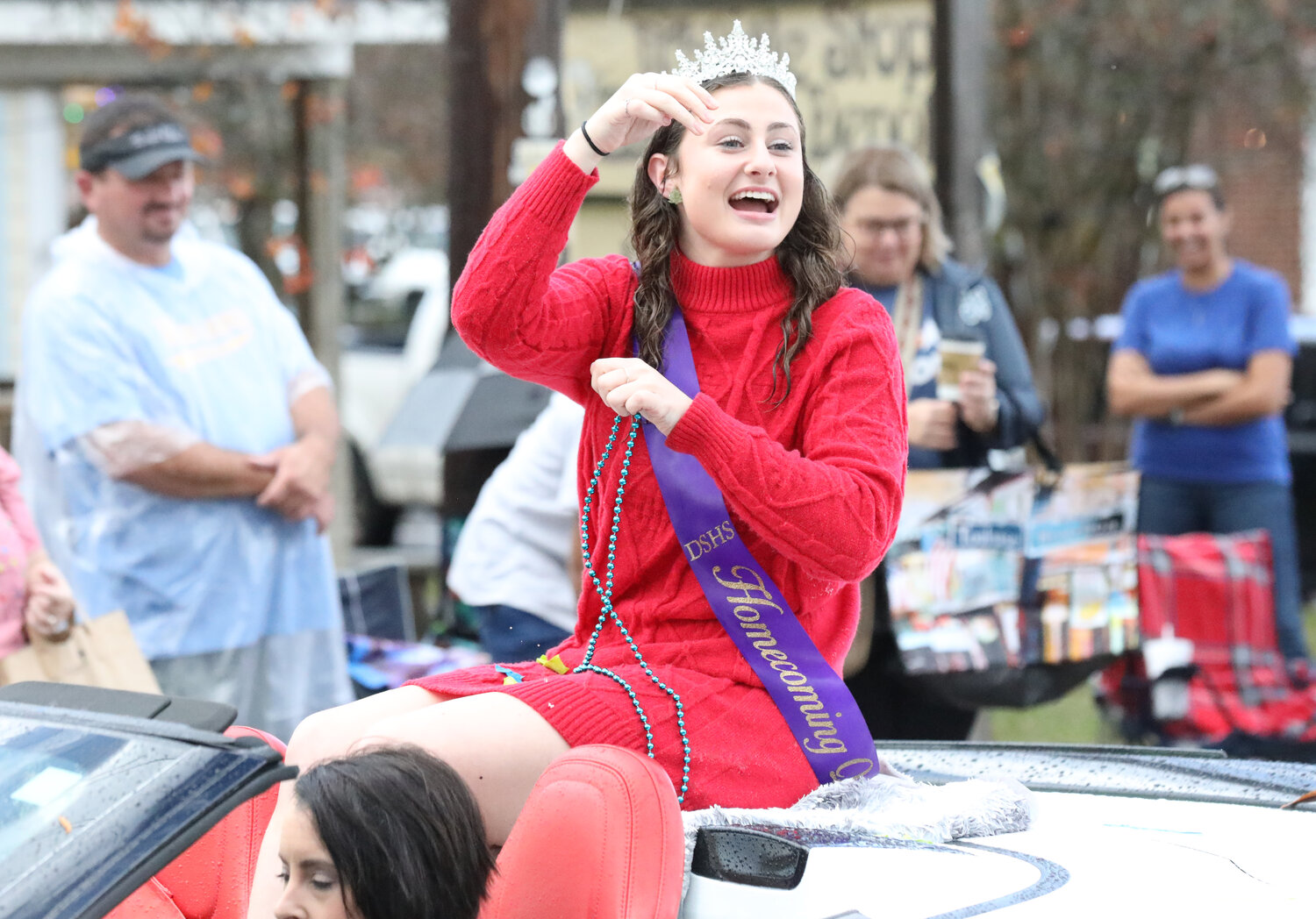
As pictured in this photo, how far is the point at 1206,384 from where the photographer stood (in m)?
6.06

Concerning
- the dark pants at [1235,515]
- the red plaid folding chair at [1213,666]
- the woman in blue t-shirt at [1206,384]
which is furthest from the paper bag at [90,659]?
the woman in blue t-shirt at [1206,384]

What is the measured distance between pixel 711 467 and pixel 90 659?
2298mm

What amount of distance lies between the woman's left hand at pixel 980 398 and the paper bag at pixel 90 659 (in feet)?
7.30

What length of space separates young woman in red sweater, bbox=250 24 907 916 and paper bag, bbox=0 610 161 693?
186 centimetres

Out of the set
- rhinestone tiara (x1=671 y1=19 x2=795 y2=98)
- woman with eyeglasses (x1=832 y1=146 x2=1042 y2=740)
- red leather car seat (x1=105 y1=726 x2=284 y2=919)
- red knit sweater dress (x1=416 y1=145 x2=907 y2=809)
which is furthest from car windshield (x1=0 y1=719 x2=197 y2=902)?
woman with eyeglasses (x1=832 y1=146 x2=1042 y2=740)

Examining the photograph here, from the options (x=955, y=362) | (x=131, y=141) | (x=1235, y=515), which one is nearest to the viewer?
(x=955, y=362)

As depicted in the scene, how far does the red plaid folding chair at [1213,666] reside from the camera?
5.32 m

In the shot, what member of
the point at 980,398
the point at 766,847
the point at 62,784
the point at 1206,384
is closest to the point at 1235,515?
the point at 1206,384

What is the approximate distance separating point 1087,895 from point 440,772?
77 cm

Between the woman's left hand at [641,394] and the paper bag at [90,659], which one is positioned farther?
the paper bag at [90,659]

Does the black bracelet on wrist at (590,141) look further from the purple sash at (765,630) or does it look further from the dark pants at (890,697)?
the dark pants at (890,697)

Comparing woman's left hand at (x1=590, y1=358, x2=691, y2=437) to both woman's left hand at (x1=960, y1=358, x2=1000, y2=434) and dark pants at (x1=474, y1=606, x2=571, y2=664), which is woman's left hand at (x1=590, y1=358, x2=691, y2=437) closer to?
dark pants at (x1=474, y1=606, x2=571, y2=664)

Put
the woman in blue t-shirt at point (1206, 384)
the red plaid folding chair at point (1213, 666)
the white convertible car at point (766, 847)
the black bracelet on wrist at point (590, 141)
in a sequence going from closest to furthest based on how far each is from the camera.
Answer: the white convertible car at point (766, 847)
the black bracelet on wrist at point (590, 141)
the red plaid folding chair at point (1213, 666)
the woman in blue t-shirt at point (1206, 384)

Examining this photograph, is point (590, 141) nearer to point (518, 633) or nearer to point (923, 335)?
point (518, 633)
